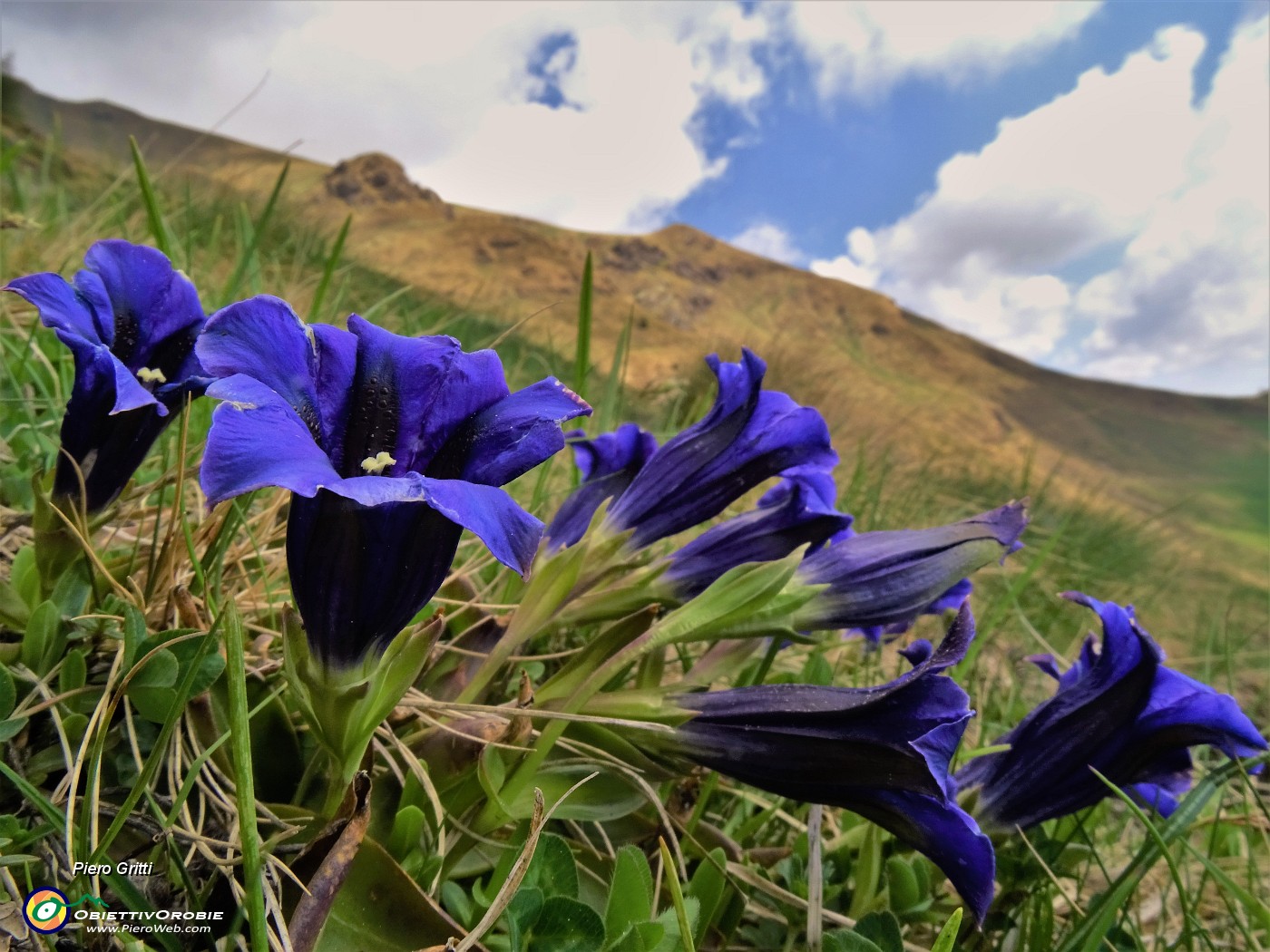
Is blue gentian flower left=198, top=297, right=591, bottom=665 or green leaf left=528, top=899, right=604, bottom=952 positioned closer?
blue gentian flower left=198, top=297, right=591, bottom=665

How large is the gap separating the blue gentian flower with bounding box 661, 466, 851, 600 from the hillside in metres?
1.76

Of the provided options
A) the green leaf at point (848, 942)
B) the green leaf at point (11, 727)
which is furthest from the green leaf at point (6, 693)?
the green leaf at point (848, 942)

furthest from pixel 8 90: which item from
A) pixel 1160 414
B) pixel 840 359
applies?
pixel 1160 414

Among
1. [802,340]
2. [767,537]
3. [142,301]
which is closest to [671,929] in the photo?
[767,537]

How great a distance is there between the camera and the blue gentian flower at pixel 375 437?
1.61 feet

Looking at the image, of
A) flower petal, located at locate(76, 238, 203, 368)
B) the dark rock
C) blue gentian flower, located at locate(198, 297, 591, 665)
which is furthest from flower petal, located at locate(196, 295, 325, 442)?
the dark rock

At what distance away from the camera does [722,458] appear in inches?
37.6

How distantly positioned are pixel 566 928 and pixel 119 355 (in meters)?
0.68

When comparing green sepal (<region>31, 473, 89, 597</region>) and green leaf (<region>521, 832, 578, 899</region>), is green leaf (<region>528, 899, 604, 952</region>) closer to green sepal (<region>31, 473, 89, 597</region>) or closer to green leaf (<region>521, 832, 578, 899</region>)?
green leaf (<region>521, 832, 578, 899</region>)

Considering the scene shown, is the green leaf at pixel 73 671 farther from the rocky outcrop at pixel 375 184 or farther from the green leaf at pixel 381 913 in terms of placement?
the rocky outcrop at pixel 375 184

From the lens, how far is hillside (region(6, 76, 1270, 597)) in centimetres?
437

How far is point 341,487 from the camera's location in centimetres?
42

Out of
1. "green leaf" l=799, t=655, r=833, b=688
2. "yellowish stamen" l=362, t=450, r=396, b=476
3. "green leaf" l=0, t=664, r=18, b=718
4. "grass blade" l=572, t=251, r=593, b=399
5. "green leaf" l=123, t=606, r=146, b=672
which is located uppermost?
"grass blade" l=572, t=251, r=593, b=399

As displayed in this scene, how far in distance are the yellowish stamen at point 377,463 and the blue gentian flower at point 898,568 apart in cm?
52
